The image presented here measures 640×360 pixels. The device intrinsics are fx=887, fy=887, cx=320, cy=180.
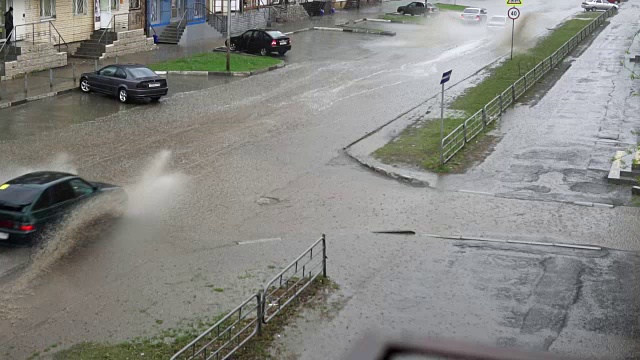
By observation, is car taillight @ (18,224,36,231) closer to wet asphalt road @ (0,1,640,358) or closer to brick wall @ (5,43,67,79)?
wet asphalt road @ (0,1,640,358)

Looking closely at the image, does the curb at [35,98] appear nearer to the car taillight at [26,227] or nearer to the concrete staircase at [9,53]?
the concrete staircase at [9,53]

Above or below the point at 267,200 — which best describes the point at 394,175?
above

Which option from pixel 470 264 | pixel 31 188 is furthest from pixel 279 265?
pixel 31 188

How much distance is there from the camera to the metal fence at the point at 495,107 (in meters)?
24.0

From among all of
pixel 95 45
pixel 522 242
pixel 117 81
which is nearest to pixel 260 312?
pixel 522 242

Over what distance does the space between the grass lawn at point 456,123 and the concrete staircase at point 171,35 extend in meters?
16.3

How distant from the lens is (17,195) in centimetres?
1544

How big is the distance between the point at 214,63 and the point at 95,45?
5.42m

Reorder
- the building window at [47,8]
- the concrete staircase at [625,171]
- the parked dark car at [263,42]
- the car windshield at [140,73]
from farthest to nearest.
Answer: the parked dark car at [263,42] → the building window at [47,8] → the car windshield at [140,73] → the concrete staircase at [625,171]

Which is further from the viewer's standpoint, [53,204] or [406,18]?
[406,18]

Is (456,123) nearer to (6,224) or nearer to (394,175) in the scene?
(394,175)

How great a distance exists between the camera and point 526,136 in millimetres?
26391

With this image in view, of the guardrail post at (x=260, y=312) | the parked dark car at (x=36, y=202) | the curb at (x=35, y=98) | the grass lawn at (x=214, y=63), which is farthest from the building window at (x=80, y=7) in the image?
the guardrail post at (x=260, y=312)

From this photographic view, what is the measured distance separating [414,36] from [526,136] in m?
29.2
